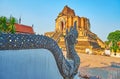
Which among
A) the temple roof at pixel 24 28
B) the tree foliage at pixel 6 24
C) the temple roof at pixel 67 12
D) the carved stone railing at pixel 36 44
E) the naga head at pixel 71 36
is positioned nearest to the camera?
the carved stone railing at pixel 36 44

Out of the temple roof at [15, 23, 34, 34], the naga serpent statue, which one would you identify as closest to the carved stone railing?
the naga serpent statue

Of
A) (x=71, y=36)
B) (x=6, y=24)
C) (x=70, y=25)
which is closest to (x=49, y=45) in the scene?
(x=71, y=36)

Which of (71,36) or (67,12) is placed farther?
(67,12)

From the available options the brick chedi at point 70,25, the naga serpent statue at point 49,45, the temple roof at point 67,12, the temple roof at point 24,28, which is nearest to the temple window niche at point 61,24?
the brick chedi at point 70,25

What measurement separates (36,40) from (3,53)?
29.7 inches

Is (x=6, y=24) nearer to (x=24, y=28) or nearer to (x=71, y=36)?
(x=24, y=28)

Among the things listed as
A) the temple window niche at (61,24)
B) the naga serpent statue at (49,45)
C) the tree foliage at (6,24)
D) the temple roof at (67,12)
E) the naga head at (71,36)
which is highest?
the temple roof at (67,12)

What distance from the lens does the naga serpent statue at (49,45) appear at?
142 inches

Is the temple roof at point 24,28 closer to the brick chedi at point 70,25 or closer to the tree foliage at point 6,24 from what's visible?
the brick chedi at point 70,25

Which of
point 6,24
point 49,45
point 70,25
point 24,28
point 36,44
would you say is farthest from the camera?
point 70,25

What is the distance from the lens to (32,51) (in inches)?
186

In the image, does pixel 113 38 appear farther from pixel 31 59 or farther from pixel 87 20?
pixel 31 59

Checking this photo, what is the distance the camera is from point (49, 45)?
473 cm

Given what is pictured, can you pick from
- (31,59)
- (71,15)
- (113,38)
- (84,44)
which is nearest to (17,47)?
(31,59)
